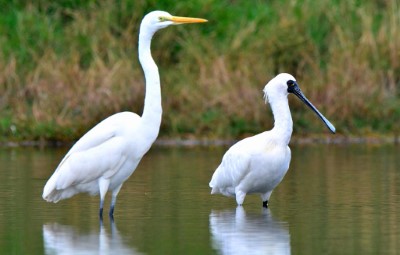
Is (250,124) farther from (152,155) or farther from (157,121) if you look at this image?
(157,121)

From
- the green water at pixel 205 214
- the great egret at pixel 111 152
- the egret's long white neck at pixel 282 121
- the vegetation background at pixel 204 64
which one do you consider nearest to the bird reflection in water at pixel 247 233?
the green water at pixel 205 214

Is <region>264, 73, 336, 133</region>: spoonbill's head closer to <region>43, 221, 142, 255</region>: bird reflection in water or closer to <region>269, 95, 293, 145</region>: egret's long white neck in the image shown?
<region>269, 95, 293, 145</region>: egret's long white neck

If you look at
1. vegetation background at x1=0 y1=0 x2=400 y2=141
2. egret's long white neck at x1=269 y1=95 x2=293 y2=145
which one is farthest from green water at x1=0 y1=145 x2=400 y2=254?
vegetation background at x1=0 y1=0 x2=400 y2=141

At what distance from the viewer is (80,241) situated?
10734 millimetres

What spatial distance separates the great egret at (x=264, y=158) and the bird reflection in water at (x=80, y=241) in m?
1.74

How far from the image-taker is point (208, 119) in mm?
20969

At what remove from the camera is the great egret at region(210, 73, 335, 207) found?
12711 mm

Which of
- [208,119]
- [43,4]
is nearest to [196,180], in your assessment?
[208,119]

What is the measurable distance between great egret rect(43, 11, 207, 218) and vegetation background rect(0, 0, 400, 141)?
8.11 metres

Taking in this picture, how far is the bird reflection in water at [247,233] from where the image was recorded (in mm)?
10141

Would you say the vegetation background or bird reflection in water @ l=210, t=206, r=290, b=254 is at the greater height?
the vegetation background

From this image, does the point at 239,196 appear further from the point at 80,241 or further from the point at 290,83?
the point at 80,241

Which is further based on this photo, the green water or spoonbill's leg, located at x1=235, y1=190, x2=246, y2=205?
spoonbill's leg, located at x1=235, y1=190, x2=246, y2=205

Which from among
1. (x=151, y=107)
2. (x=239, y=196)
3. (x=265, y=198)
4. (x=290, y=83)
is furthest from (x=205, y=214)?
(x=290, y=83)
